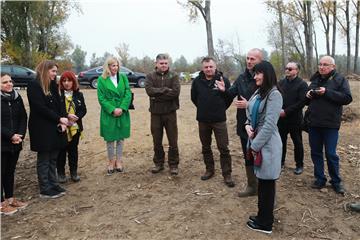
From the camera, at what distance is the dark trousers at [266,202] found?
389 cm

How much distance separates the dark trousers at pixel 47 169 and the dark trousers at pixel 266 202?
2859 mm

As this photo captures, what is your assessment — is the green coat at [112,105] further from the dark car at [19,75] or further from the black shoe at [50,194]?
the dark car at [19,75]

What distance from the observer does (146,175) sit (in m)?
5.73

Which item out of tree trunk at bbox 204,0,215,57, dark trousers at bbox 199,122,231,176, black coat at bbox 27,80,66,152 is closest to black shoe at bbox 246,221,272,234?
dark trousers at bbox 199,122,231,176

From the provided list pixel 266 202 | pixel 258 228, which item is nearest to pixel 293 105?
pixel 266 202

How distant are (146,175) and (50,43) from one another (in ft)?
113

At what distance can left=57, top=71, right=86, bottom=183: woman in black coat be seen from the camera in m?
5.31

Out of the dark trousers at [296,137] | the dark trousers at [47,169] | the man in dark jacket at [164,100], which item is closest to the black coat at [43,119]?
the dark trousers at [47,169]

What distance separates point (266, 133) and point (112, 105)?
2669 mm

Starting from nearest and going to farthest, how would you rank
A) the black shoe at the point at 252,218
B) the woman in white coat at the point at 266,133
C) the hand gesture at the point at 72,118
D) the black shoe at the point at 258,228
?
the woman in white coat at the point at 266,133, the black shoe at the point at 258,228, the black shoe at the point at 252,218, the hand gesture at the point at 72,118

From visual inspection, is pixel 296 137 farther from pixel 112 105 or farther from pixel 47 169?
pixel 47 169

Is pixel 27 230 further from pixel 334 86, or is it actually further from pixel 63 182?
pixel 334 86

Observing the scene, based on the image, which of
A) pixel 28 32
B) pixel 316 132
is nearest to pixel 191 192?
pixel 316 132

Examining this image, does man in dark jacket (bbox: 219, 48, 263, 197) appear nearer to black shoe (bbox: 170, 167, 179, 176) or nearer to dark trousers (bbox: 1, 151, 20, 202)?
Answer: black shoe (bbox: 170, 167, 179, 176)
